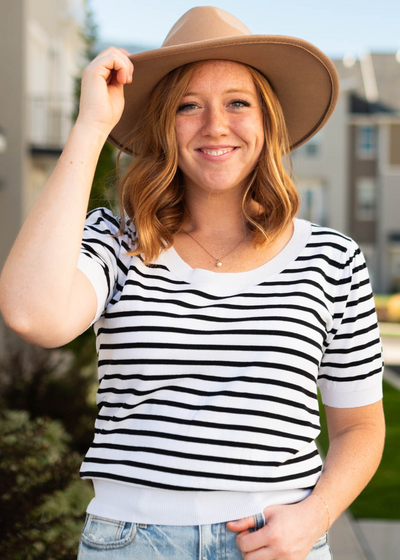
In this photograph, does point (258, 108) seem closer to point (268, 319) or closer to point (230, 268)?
point (230, 268)

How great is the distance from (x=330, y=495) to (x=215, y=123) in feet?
3.36

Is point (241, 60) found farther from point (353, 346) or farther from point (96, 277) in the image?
point (353, 346)

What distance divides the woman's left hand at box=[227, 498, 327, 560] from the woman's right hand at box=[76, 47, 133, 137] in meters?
1.02

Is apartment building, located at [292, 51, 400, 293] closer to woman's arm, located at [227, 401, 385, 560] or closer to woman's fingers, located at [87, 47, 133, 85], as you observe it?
woman's arm, located at [227, 401, 385, 560]

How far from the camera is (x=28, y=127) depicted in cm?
1127

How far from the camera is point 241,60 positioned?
1.91 meters

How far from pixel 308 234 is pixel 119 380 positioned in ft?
2.21

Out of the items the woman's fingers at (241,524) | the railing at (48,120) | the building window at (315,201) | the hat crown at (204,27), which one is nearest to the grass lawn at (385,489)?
the woman's fingers at (241,524)

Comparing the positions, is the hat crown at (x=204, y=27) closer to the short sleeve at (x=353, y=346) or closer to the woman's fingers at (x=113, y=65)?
the woman's fingers at (x=113, y=65)

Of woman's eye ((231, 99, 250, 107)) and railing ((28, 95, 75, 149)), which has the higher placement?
woman's eye ((231, 99, 250, 107))

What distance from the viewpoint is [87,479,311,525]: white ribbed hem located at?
5.21 ft

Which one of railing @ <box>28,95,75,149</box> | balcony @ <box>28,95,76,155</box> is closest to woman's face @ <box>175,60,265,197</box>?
balcony @ <box>28,95,76,155</box>

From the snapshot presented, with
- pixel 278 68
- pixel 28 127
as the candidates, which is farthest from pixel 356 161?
pixel 278 68

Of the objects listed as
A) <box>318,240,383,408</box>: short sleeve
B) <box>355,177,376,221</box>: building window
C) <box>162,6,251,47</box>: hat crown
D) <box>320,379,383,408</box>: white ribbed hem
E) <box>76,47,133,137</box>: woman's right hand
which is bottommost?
<box>355,177,376,221</box>: building window
